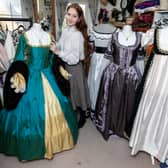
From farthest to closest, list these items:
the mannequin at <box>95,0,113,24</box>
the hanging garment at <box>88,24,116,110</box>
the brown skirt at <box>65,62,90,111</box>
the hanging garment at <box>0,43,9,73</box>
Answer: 1. the mannequin at <box>95,0,113,24</box>
2. the hanging garment at <box>88,24,116,110</box>
3. the brown skirt at <box>65,62,90,111</box>
4. the hanging garment at <box>0,43,9,73</box>

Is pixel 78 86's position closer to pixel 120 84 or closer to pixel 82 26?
pixel 120 84

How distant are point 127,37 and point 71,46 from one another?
522 millimetres

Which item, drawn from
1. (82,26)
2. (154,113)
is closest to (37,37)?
(82,26)

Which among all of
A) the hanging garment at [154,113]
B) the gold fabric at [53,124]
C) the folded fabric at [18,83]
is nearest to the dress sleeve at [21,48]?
the folded fabric at [18,83]

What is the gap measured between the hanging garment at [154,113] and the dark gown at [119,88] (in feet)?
0.60

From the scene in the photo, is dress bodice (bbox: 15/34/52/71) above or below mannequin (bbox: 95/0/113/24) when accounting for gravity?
below

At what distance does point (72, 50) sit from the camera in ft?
6.17

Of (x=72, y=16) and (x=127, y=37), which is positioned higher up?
(x=72, y=16)

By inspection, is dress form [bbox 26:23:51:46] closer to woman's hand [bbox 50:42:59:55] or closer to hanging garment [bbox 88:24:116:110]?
woman's hand [bbox 50:42:59:55]

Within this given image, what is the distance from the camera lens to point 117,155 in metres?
1.91

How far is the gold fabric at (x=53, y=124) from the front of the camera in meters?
1.72

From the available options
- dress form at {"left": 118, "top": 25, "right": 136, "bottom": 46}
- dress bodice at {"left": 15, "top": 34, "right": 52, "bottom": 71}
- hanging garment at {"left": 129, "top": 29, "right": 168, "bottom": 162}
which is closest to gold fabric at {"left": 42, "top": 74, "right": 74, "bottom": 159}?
dress bodice at {"left": 15, "top": 34, "right": 52, "bottom": 71}

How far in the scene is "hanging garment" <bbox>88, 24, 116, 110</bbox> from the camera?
2188 millimetres

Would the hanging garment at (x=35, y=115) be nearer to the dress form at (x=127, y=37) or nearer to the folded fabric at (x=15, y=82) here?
the folded fabric at (x=15, y=82)
